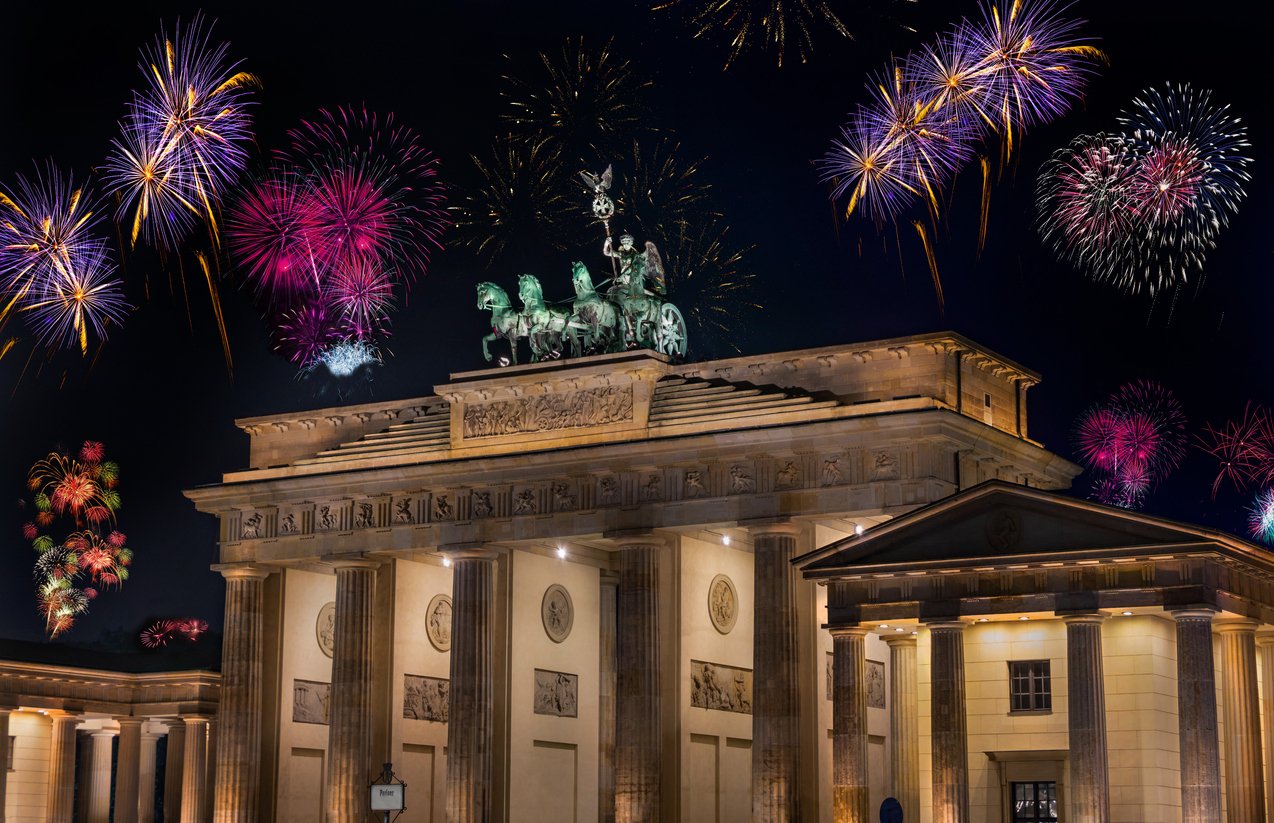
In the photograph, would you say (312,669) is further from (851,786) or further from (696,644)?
(851,786)

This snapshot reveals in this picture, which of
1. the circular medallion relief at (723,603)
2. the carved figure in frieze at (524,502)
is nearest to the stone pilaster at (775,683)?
the circular medallion relief at (723,603)

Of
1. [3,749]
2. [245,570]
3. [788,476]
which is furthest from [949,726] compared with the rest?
[3,749]

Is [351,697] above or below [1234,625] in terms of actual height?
below

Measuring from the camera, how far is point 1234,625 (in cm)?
4378

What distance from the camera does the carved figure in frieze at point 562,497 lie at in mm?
61469

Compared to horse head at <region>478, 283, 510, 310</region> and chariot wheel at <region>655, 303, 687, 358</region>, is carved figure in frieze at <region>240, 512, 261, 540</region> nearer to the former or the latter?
horse head at <region>478, 283, 510, 310</region>

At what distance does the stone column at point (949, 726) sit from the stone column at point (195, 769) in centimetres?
3835

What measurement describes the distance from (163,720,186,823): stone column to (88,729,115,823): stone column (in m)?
2.43

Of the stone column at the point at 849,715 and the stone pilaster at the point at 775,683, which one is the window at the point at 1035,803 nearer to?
the stone column at the point at 849,715

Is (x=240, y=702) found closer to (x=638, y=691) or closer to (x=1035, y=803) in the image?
(x=638, y=691)

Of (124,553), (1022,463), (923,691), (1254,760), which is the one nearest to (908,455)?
(1022,463)

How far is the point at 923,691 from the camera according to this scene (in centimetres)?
4719

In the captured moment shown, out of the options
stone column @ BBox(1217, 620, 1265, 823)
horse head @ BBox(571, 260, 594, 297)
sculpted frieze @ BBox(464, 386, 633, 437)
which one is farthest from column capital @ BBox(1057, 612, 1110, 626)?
horse head @ BBox(571, 260, 594, 297)

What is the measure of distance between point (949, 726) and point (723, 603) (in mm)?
19955
